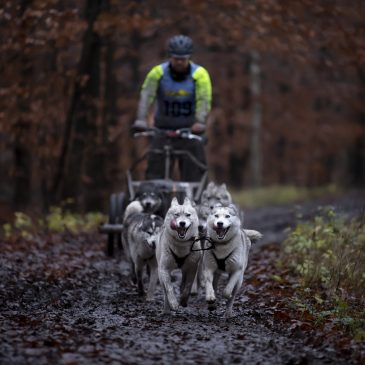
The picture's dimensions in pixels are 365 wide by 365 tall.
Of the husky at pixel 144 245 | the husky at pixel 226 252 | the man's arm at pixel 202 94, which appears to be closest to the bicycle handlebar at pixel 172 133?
the man's arm at pixel 202 94

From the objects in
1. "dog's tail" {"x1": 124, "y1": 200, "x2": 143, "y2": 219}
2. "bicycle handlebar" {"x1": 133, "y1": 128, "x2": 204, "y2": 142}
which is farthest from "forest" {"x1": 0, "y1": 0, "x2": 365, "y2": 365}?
"bicycle handlebar" {"x1": 133, "y1": 128, "x2": 204, "y2": 142}

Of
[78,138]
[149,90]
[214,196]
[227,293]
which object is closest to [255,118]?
[78,138]

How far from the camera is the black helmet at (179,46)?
11.9 m

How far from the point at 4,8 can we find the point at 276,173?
4166 cm

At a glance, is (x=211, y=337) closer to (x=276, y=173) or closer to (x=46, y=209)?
(x=46, y=209)

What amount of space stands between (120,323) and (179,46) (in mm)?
5101

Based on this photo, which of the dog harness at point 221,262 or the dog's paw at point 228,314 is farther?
the dog harness at point 221,262

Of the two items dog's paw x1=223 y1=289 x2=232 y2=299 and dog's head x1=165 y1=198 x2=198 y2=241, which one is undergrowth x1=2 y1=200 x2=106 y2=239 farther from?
dog's paw x1=223 y1=289 x2=232 y2=299

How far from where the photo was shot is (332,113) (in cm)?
4544

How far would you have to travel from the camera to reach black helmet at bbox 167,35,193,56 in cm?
1189

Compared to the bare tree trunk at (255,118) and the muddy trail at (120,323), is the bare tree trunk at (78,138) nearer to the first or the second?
the muddy trail at (120,323)

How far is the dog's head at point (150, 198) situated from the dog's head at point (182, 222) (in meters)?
1.98

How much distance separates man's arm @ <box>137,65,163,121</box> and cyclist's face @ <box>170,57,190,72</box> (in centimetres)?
25

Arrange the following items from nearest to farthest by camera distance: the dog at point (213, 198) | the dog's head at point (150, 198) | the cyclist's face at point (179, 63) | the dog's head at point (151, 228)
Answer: the dog's head at point (151, 228)
the dog at point (213, 198)
the dog's head at point (150, 198)
the cyclist's face at point (179, 63)
